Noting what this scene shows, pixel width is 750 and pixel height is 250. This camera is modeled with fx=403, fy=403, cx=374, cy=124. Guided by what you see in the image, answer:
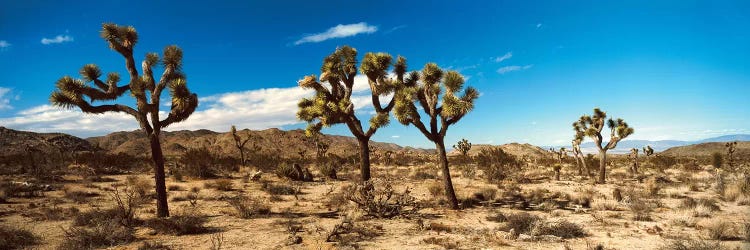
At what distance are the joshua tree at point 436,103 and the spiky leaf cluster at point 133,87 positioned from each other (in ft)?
20.2

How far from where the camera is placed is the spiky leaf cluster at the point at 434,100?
1227 cm

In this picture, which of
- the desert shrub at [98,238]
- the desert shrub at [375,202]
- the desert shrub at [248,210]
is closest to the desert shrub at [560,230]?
the desert shrub at [375,202]

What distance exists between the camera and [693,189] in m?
16.3

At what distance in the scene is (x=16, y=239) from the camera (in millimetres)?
8062

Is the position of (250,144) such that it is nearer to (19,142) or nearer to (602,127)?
(19,142)

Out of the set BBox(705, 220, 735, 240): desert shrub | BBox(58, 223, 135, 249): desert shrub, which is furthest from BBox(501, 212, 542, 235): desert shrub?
BBox(58, 223, 135, 249): desert shrub

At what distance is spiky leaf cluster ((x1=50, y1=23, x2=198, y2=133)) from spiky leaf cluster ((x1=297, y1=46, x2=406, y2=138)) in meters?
4.35

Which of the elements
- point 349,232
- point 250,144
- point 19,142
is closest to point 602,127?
point 349,232

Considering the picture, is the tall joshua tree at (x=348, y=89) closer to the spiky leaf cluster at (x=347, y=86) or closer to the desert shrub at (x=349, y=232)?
the spiky leaf cluster at (x=347, y=86)

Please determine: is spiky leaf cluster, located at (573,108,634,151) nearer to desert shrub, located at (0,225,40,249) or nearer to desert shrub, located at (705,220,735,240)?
desert shrub, located at (705,220,735,240)

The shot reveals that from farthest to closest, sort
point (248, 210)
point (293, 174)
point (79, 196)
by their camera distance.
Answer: point (293, 174)
point (79, 196)
point (248, 210)

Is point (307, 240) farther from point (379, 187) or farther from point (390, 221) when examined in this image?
point (379, 187)

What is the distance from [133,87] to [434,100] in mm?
8471

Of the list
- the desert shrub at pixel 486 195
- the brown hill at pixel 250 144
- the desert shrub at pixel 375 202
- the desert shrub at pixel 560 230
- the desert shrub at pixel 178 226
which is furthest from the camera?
the brown hill at pixel 250 144
